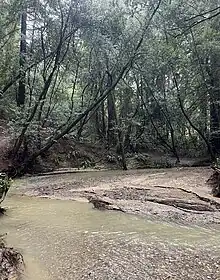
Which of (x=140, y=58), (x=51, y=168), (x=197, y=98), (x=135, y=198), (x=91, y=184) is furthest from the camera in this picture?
(x=197, y=98)

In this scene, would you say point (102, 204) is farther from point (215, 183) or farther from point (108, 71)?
point (108, 71)

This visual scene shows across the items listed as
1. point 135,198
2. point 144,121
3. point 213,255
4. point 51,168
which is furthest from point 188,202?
point 144,121

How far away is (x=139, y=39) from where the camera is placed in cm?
1597

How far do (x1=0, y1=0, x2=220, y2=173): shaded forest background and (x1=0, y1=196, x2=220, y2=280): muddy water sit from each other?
300 inches

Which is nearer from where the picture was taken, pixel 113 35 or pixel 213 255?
pixel 213 255

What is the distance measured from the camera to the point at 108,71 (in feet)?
55.3

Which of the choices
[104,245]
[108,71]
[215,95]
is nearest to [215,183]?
[104,245]

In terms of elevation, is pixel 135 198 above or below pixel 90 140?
below

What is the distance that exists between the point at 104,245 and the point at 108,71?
1328cm

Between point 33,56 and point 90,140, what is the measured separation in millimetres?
6004

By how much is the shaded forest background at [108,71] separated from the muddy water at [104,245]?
762 cm

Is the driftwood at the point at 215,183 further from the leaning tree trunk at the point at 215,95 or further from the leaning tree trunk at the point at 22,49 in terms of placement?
the leaning tree trunk at the point at 22,49

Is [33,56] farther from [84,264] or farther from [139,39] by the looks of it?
[84,264]

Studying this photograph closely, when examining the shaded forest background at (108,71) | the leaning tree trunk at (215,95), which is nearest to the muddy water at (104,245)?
the shaded forest background at (108,71)
